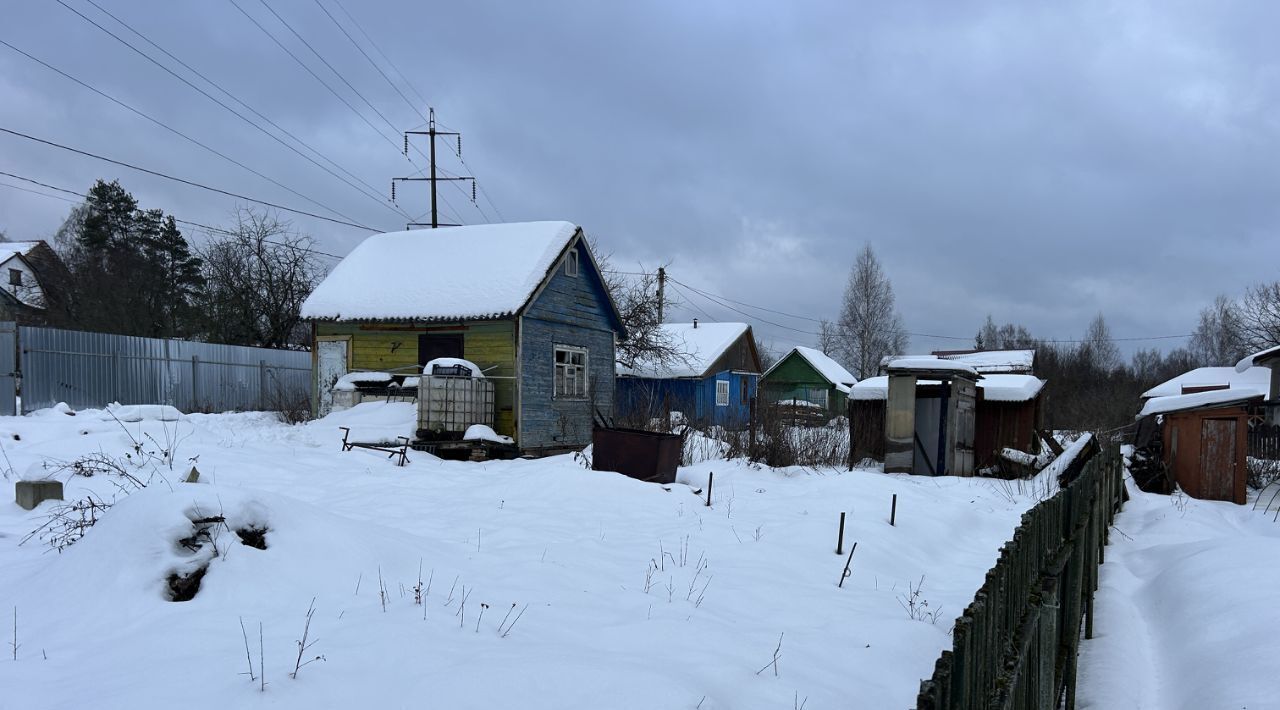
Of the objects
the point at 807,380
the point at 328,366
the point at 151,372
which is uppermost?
the point at 328,366

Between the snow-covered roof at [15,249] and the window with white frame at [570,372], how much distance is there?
133 ft

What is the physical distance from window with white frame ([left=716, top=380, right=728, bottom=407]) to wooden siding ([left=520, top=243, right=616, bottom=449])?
1520 centimetres

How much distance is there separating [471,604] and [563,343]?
13.6 m

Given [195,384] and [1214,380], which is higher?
[1214,380]

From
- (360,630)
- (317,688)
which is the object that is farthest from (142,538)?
(317,688)

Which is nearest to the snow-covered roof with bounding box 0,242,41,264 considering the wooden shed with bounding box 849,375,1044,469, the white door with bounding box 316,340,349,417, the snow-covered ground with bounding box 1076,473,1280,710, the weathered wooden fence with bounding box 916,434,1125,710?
the white door with bounding box 316,340,349,417

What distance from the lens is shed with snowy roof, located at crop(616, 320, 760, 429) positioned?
3166 centimetres

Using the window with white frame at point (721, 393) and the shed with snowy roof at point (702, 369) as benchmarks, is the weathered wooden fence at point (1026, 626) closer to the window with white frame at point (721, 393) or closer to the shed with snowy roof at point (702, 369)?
the shed with snowy roof at point (702, 369)

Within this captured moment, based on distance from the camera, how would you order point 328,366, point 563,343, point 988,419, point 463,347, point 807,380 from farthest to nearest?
point 807,380 → point 563,343 → point 328,366 → point 463,347 → point 988,419

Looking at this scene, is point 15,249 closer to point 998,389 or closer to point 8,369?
point 8,369

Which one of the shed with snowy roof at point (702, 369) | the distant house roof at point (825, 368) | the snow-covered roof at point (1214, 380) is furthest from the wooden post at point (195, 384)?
the snow-covered roof at point (1214, 380)

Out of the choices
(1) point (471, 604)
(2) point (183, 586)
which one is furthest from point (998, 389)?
(2) point (183, 586)

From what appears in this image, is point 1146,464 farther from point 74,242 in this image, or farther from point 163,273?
point 74,242

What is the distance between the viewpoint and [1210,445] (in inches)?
466
